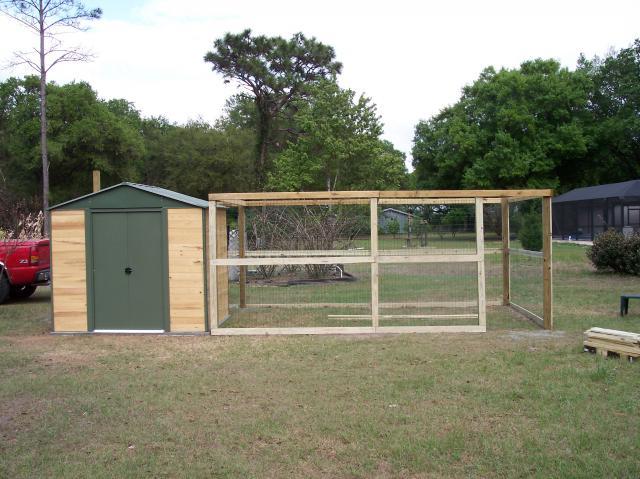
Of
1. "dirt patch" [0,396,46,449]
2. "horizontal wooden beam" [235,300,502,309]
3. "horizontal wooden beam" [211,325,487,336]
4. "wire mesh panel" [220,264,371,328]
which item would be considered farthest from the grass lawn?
"horizontal wooden beam" [235,300,502,309]

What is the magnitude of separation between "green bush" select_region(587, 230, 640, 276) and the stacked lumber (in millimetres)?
9233

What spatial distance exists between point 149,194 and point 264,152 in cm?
3222

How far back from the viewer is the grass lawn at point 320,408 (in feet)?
14.2

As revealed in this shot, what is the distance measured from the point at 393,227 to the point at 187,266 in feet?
13.9

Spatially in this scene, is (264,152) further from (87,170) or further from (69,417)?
(69,417)

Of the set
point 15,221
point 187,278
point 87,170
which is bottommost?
point 187,278

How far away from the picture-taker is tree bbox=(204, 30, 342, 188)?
1513 inches

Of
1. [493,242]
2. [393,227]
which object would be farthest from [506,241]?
[393,227]

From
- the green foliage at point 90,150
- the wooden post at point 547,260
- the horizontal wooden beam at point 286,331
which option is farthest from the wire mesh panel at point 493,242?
the green foliage at point 90,150

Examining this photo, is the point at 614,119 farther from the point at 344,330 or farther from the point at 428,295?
the point at 344,330

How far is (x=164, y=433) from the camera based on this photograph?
494 centimetres

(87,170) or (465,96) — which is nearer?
(87,170)

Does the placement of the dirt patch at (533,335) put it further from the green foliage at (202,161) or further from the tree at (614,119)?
the tree at (614,119)

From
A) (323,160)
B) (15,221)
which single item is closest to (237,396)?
(15,221)
